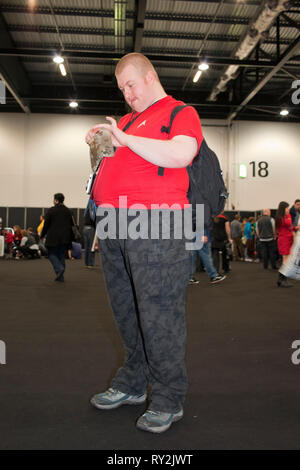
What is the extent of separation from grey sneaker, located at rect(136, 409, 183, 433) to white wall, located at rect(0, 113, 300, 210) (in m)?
15.5

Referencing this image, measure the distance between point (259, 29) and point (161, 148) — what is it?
1006 cm

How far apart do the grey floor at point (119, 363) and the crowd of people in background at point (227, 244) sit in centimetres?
72

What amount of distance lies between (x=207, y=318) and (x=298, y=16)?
9.66 m

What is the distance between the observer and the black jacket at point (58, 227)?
6.93 m

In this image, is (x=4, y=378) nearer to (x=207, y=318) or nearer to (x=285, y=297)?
(x=207, y=318)

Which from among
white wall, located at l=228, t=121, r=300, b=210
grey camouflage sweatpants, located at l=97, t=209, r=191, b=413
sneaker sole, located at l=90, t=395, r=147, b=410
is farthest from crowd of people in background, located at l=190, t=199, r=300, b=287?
grey camouflage sweatpants, located at l=97, t=209, r=191, b=413

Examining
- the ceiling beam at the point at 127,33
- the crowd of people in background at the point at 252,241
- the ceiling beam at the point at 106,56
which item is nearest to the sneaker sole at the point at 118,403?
the crowd of people in background at the point at 252,241

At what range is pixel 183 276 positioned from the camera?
1670 millimetres

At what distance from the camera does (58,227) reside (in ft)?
22.8

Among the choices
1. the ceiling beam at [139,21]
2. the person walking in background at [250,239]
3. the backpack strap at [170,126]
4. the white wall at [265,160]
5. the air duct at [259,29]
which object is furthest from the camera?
the white wall at [265,160]

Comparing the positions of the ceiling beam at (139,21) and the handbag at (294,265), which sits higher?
the ceiling beam at (139,21)

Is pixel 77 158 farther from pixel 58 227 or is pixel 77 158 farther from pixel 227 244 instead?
A: pixel 58 227

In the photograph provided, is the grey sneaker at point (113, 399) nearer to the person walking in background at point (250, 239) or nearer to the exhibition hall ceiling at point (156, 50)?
the exhibition hall ceiling at point (156, 50)

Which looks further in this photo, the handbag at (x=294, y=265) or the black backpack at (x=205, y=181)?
the handbag at (x=294, y=265)
